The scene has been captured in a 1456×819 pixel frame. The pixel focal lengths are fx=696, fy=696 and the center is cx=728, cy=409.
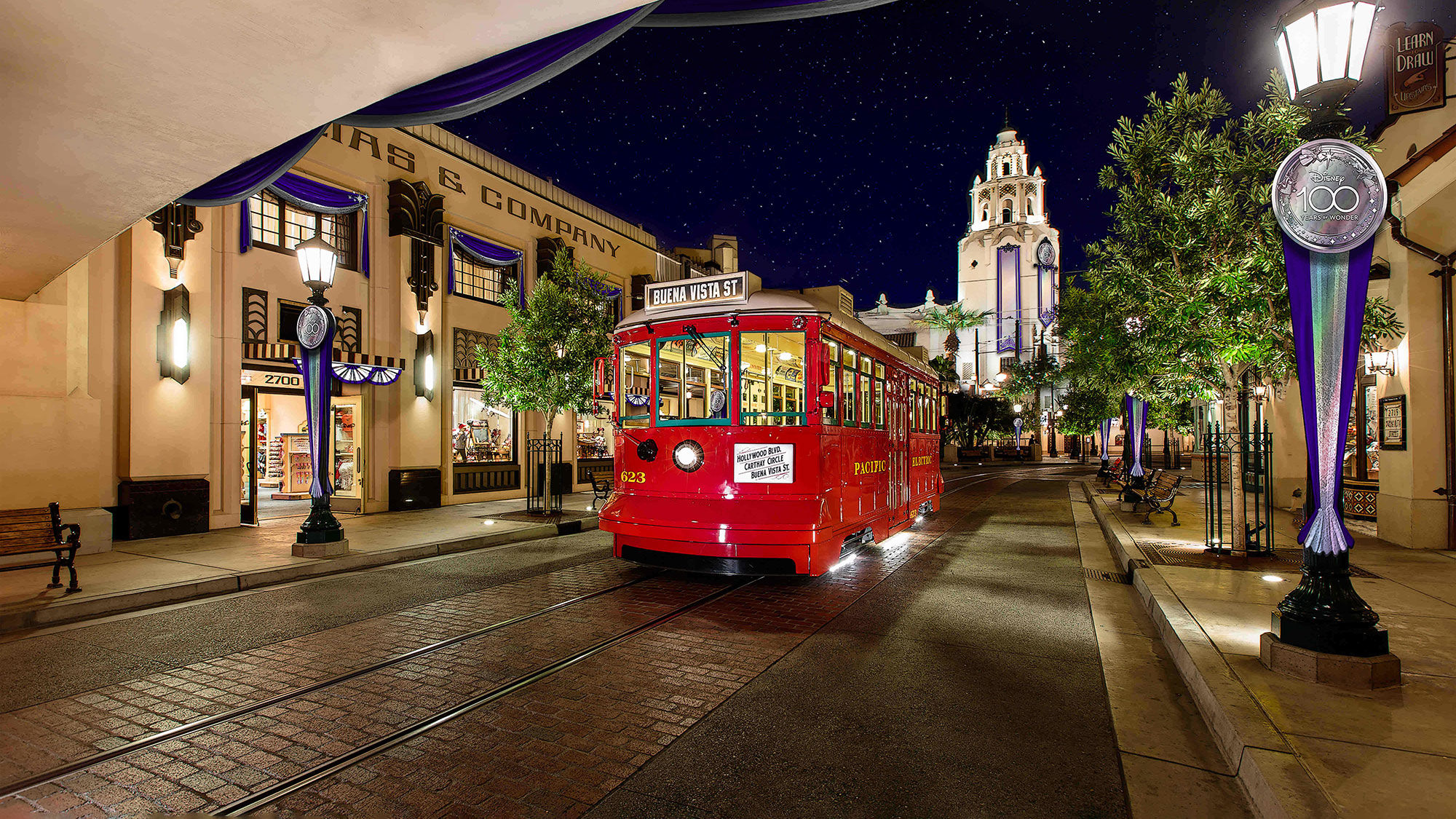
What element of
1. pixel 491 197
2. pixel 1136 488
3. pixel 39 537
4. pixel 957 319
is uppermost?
pixel 957 319

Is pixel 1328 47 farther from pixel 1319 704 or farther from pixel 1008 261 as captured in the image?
pixel 1008 261

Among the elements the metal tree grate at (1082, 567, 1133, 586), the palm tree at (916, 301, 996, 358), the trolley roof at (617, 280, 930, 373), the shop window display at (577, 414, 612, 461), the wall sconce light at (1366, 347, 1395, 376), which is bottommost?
the metal tree grate at (1082, 567, 1133, 586)

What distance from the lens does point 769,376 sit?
803 cm

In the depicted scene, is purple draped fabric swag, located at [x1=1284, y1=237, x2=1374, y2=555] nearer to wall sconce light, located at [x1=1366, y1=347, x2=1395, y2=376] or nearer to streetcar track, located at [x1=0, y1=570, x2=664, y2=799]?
streetcar track, located at [x1=0, y1=570, x2=664, y2=799]

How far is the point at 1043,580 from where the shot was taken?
8945mm

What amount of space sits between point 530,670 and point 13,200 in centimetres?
638

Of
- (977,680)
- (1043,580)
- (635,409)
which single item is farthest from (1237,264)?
(635,409)

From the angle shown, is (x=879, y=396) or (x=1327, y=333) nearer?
(x=1327, y=333)

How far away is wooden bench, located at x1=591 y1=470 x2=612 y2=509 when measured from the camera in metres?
16.0

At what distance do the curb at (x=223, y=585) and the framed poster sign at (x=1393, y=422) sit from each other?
14556mm

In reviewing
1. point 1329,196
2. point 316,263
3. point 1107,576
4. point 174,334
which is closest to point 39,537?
point 316,263

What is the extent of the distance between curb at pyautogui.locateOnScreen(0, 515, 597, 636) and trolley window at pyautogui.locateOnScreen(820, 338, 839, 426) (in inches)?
271

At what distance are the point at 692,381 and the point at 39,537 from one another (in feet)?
25.8

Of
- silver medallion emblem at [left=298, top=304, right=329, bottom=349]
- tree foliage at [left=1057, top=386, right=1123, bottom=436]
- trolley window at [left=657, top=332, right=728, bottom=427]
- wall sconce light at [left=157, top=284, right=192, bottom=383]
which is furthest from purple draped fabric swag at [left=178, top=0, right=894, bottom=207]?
Answer: tree foliage at [left=1057, top=386, right=1123, bottom=436]
